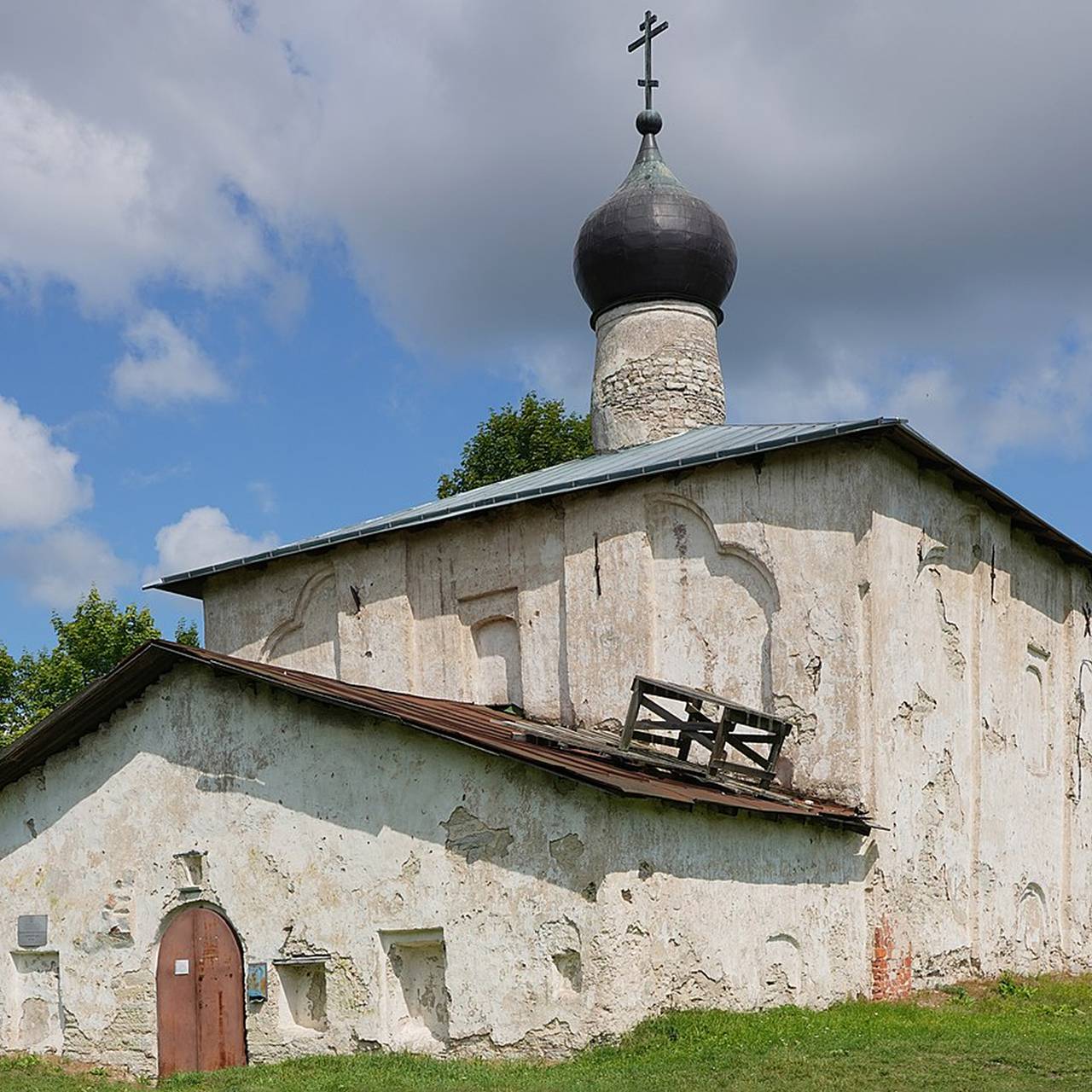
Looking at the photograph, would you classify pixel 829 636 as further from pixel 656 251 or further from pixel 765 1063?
pixel 656 251

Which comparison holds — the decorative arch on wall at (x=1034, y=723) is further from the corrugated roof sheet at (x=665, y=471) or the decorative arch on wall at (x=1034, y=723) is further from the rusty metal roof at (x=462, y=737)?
the rusty metal roof at (x=462, y=737)

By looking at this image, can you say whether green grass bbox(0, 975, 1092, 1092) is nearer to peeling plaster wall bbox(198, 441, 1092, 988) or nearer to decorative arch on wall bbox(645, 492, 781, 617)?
peeling plaster wall bbox(198, 441, 1092, 988)

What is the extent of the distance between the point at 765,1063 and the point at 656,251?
10129 mm

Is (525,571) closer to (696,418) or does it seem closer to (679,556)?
(679,556)

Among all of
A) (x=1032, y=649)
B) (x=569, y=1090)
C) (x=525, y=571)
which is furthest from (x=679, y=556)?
(x=569, y=1090)

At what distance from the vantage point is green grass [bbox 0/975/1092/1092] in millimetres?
9000

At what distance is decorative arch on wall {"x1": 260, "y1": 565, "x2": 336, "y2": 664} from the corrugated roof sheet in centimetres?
41

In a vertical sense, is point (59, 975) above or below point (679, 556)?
below

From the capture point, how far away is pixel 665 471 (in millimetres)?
13508

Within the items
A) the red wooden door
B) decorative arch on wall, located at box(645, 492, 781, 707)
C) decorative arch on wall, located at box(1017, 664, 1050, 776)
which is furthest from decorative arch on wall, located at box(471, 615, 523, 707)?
Result: decorative arch on wall, located at box(1017, 664, 1050, 776)

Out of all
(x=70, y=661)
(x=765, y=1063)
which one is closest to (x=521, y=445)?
(x=70, y=661)

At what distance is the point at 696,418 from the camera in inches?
665

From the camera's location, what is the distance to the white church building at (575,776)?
34.8 ft

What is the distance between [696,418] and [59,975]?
865 cm
